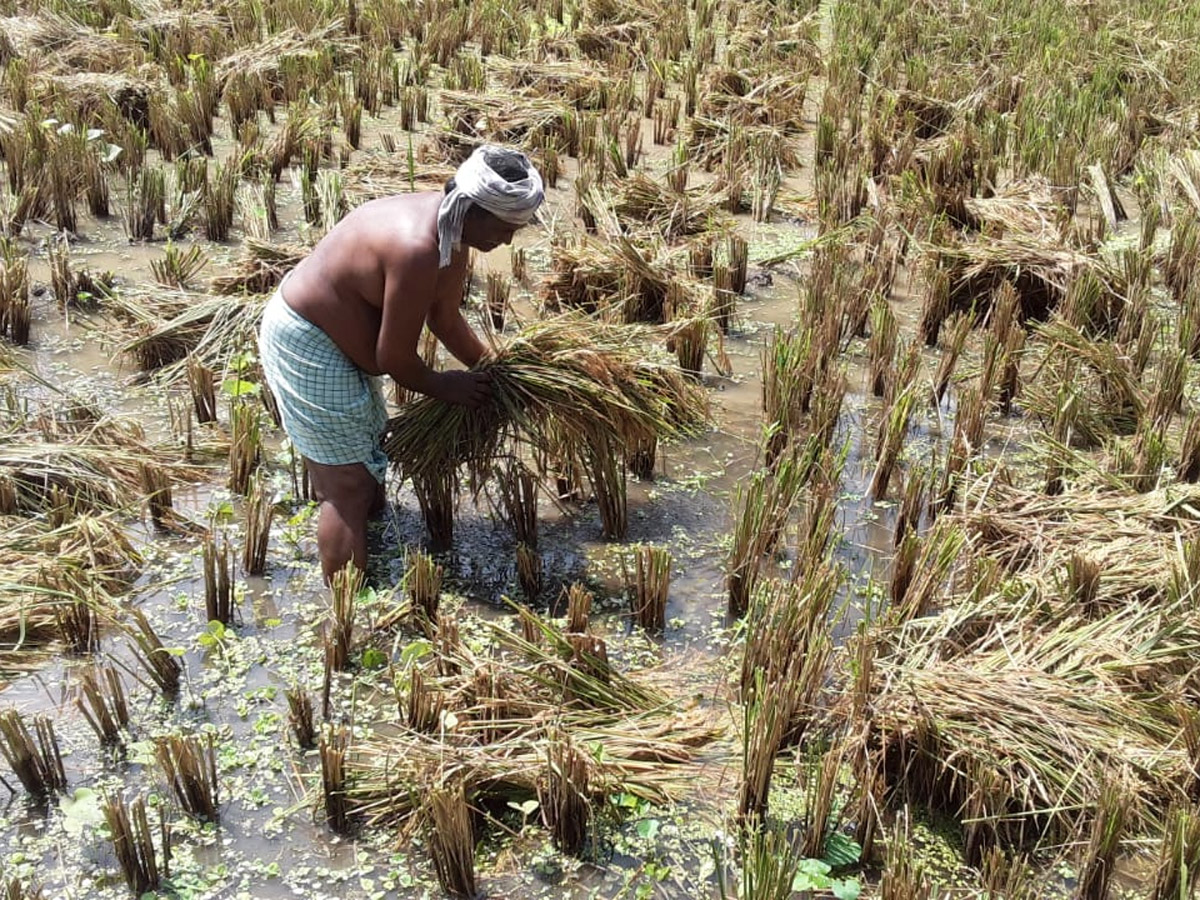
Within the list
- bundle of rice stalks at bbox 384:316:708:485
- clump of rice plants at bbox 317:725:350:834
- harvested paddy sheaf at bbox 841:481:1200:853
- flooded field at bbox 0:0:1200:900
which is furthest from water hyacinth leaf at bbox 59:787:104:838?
harvested paddy sheaf at bbox 841:481:1200:853

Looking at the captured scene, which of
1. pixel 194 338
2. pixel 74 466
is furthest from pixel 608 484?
pixel 194 338

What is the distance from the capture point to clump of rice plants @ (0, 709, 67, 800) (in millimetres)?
2354

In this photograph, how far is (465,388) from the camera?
315 cm

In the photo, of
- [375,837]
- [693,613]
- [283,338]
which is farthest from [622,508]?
[375,837]

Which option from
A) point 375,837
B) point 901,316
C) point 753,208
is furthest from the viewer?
point 753,208

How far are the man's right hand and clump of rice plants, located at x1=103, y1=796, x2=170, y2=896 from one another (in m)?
1.28

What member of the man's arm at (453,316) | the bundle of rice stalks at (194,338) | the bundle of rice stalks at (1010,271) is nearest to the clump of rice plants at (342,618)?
the man's arm at (453,316)

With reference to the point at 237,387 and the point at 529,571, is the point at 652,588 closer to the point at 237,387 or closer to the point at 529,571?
the point at 529,571

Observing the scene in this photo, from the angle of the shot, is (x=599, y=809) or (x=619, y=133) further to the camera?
(x=619, y=133)

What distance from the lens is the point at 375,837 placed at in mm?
2391

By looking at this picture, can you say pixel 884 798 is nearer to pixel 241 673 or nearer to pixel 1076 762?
pixel 1076 762

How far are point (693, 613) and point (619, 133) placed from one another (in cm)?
411

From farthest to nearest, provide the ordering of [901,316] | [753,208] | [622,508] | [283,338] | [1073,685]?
[753,208] → [901,316] → [622,508] → [283,338] → [1073,685]

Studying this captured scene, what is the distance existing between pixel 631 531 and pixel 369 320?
1006 millimetres
